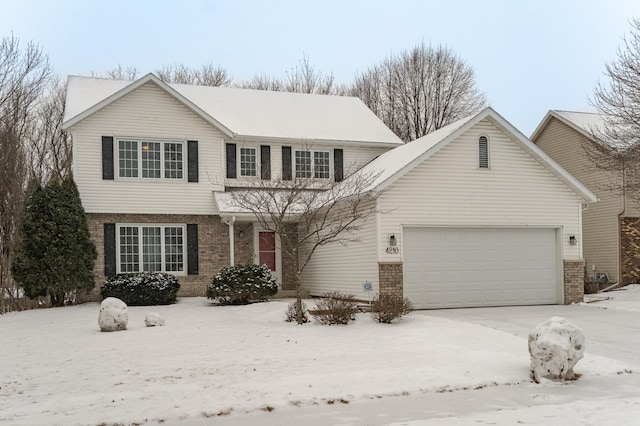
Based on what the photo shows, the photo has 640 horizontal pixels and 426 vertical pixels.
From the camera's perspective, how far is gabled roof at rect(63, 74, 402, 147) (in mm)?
21536

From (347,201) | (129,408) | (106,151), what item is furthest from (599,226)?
(129,408)

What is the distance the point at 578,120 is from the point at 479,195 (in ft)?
34.1

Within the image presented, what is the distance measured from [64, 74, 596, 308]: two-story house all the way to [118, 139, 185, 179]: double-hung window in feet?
0.12

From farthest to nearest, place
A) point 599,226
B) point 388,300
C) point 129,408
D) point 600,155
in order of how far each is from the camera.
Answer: point 599,226 < point 600,155 < point 388,300 < point 129,408

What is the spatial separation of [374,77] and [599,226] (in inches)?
856

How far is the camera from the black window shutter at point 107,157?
2066 cm

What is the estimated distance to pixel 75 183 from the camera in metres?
20.2

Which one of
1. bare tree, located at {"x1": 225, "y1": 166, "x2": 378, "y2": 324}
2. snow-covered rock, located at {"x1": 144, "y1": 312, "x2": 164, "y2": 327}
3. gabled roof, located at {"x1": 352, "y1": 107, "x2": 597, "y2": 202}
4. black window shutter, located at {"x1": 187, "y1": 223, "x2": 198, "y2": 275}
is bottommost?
snow-covered rock, located at {"x1": 144, "y1": 312, "x2": 164, "y2": 327}

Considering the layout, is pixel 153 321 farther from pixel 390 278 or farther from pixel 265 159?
pixel 265 159

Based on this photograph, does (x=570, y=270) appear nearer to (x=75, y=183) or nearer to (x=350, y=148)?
(x=350, y=148)

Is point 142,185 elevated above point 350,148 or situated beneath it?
situated beneath

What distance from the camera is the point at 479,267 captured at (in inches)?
715

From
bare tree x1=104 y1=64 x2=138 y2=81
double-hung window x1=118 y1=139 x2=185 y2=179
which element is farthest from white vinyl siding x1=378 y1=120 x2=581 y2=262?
bare tree x1=104 y1=64 x2=138 y2=81

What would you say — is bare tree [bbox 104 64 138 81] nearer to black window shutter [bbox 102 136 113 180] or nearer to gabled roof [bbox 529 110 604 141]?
black window shutter [bbox 102 136 113 180]
